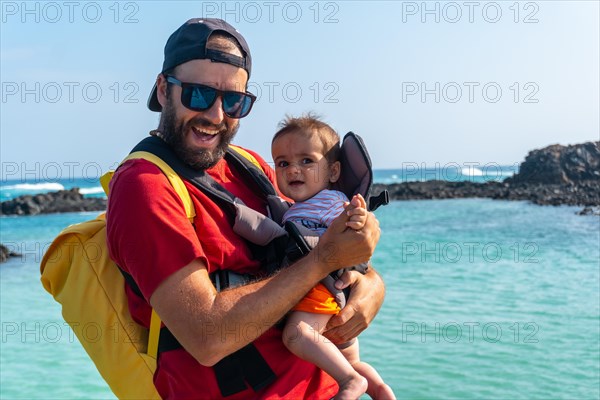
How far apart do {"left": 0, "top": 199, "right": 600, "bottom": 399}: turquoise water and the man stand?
17.4 ft

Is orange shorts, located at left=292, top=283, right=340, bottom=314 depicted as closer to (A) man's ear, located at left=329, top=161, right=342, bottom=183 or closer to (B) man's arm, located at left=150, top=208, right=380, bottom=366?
(B) man's arm, located at left=150, top=208, right=380, bottom=366

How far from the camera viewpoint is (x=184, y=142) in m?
2.69

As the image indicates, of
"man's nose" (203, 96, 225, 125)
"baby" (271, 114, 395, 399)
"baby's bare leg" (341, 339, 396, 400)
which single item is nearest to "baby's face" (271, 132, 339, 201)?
"baby" (271, 114, 395, 399)

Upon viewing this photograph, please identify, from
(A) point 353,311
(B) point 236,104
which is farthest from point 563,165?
(B) point 236,104

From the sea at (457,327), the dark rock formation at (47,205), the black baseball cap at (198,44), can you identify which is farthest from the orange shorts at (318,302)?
the dark rock formation at (47,205)

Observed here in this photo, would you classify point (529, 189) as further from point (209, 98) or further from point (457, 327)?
point (209, 98)

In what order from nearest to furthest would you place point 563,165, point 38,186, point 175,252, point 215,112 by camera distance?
point 175,252 < point 215,112 < point 563,165 < point 38,186

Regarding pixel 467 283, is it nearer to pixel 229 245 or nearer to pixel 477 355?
pixel 477 355

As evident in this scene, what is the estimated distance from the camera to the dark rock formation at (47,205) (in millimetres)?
36969

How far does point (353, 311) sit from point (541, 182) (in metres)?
42.1

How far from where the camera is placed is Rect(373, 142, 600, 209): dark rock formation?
38406 mm

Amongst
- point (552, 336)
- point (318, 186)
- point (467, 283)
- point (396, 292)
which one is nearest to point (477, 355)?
point (552, 336)

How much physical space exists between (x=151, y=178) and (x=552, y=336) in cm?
836

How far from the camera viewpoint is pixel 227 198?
264 cm
